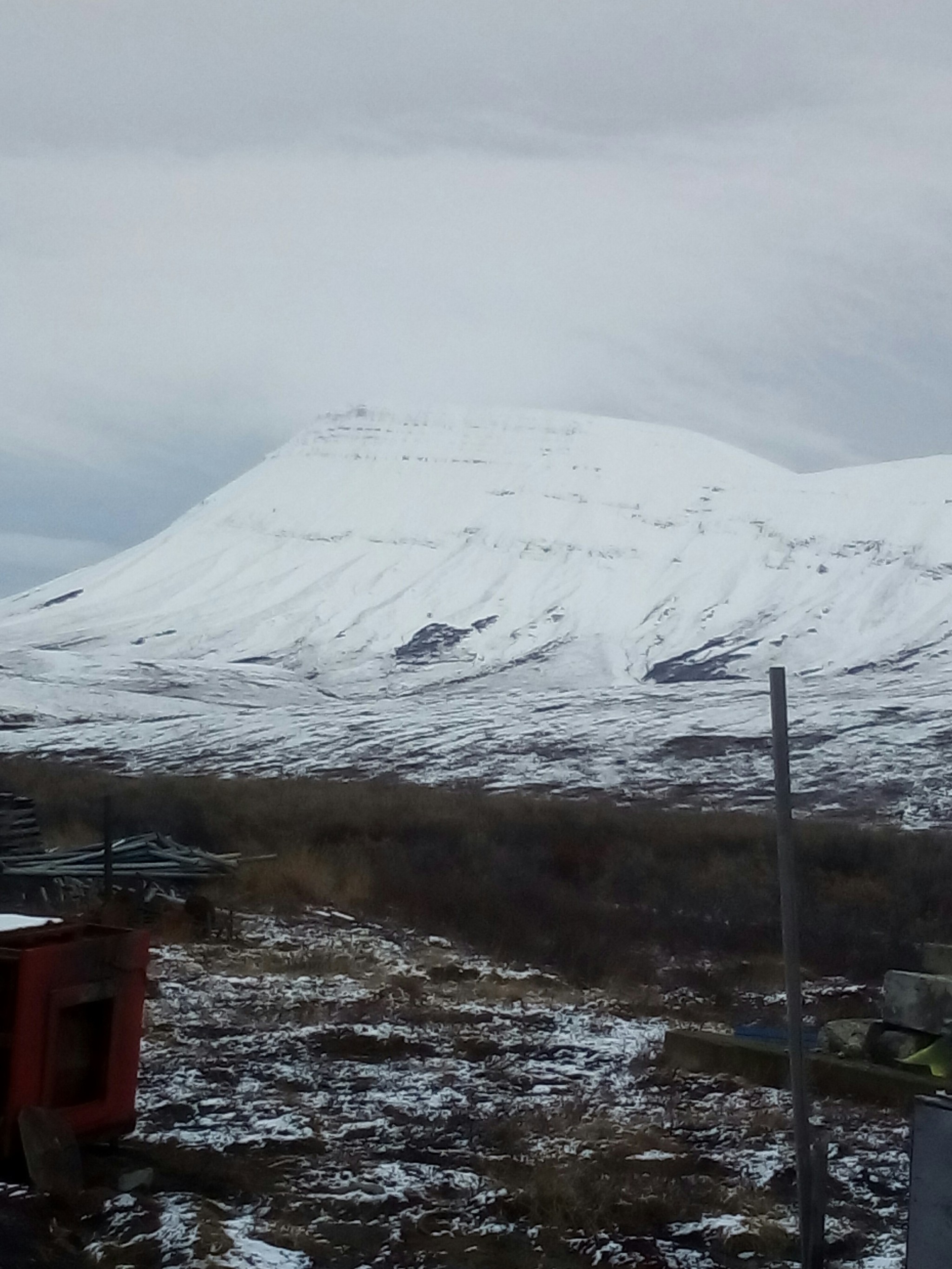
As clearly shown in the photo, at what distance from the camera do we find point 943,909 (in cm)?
1248

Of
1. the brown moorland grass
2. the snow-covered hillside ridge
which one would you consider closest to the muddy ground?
the brown moorland grass

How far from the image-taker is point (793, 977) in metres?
3.99

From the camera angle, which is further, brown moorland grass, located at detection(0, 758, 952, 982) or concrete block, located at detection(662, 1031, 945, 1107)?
brown moorland grass, located at detection(0, 758, 952, 982)

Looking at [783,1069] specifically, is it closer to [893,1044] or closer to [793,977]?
[893,1044]

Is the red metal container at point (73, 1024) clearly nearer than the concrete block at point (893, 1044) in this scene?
Yes

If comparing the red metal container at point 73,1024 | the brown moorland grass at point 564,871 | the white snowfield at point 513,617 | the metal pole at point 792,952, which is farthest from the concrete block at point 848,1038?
the white snowfield at point 513,617

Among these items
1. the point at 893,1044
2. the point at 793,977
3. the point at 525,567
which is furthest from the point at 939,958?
the point at 525,567

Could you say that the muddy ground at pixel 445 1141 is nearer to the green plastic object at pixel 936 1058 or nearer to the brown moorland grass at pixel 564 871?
the green plastic object at pixel 936 1058

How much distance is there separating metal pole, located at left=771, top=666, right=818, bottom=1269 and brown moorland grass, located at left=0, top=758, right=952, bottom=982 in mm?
5923

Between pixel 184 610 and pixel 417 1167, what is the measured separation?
11184cm

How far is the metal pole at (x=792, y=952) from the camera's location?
384 centimetres

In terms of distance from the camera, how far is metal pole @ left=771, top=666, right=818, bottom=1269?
3.84 metres

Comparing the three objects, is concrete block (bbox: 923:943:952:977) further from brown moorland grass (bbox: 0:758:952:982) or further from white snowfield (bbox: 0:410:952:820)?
white snowfield (bbox: 0:410:952:820)

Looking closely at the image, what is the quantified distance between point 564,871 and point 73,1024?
9.71 meters
